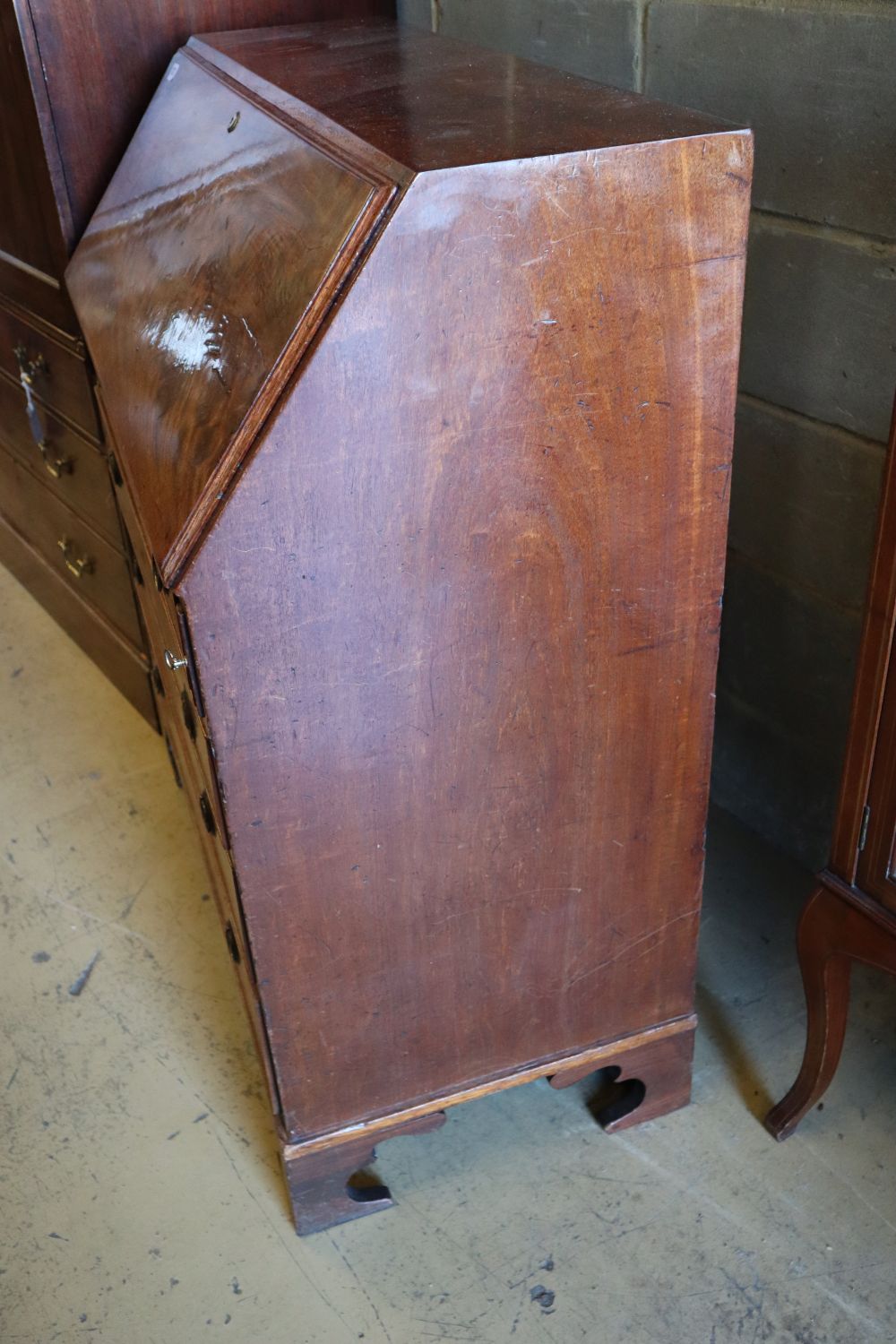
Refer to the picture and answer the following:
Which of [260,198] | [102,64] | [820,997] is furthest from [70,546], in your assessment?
[820,997]

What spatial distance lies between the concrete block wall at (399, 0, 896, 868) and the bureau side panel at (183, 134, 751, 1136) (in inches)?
23.2

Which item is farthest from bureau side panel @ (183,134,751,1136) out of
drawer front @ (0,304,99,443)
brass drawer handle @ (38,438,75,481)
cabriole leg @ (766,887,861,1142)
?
brass drawer handle @ (38,438,75,481)

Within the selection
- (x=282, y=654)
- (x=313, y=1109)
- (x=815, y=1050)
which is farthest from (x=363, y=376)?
(x=815, y=1050)

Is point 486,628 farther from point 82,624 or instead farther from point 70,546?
point 82,624

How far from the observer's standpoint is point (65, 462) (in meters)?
2.51

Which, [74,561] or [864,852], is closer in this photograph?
[864,852]

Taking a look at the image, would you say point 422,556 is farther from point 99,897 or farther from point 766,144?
point 99,897

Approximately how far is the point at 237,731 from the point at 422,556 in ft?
0.88

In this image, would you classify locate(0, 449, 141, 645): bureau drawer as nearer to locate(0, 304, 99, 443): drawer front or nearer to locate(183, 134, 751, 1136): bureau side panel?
locate(0, 304, 99, 443): drawer front

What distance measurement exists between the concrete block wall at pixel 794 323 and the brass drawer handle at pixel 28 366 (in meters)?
1.03

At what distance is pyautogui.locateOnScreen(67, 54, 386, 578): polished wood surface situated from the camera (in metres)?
1.19

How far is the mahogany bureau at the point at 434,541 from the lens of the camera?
114 centimetres

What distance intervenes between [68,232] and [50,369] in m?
0.38

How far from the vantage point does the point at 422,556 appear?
1256 millimetres
